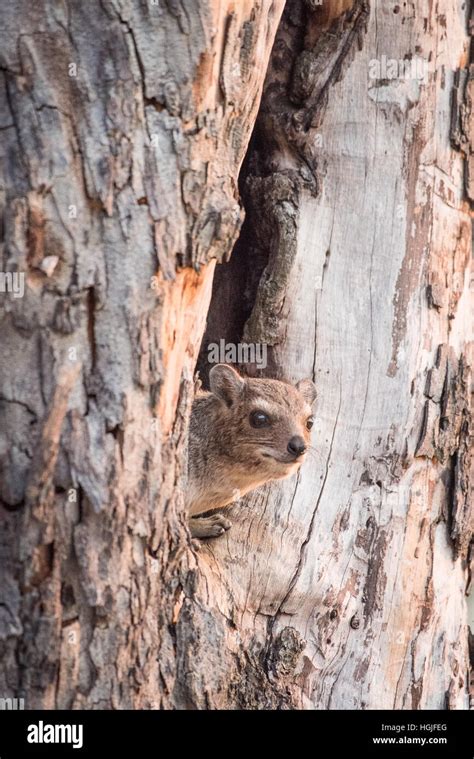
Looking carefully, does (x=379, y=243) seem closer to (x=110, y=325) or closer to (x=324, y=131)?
(x=324, y=131)

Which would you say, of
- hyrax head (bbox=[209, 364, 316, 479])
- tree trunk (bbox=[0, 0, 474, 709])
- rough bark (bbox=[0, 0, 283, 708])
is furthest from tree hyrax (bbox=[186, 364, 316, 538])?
rough bark (bbox=[0, 0, 283, 708])

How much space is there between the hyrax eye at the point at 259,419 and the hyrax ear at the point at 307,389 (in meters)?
0.33

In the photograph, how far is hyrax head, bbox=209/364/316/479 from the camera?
6.06 meters

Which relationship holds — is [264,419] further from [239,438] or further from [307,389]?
[307,389]

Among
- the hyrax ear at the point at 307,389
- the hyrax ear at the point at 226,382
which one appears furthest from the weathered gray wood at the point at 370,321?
the hyrax ear at the point at 226,382

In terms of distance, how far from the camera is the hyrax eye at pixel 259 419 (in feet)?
20.6

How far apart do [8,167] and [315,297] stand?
2.54 m

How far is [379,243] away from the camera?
20.2ft

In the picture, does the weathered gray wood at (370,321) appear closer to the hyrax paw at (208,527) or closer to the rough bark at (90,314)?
the hyrax paw at (208,527)

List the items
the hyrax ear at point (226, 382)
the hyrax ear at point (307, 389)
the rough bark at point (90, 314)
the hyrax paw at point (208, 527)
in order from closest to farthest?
the rough bark at point (90, 314)
the hyrax paw at point (208, 527)
the hyrax ear at point (307, 389)
the hyrax ear at point (226, 382)

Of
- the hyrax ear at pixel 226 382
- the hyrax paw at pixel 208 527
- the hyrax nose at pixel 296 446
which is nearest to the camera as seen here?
the hyrax nose at pixel 296 446

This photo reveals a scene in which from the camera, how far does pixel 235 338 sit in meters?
6.61

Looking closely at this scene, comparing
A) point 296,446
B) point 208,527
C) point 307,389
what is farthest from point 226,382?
point 208,527
